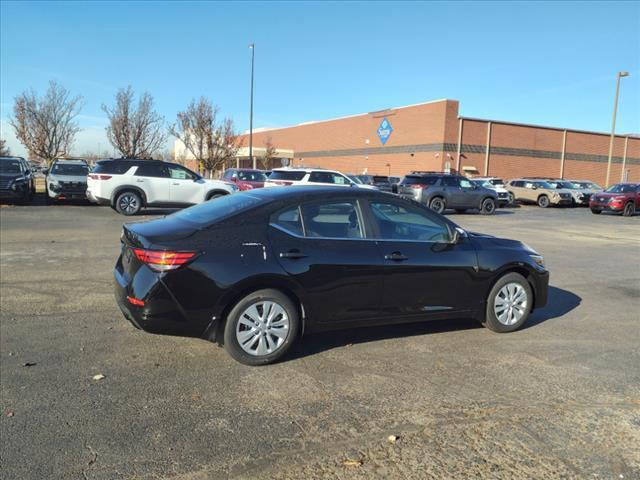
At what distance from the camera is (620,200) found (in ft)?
82.2

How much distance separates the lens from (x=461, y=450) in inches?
128

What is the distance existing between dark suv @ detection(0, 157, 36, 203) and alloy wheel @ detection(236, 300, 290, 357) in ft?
58.2

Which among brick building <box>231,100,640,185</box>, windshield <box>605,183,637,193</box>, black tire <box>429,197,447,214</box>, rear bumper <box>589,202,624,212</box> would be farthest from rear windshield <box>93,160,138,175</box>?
brick building <box>231,100,640,185</box>

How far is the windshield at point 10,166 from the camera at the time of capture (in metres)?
19.3

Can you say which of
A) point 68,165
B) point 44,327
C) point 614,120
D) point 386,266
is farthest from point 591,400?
point 614,120

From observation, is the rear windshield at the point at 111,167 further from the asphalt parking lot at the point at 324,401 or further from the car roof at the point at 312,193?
the car roof at the point at 312,193

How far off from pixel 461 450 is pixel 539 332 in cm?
298

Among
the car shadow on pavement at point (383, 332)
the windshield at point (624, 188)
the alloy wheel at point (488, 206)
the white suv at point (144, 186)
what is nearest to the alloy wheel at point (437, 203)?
the alloy wheel at point (488, 206)

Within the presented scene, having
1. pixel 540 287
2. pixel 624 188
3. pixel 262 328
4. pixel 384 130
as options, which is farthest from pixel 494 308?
pixel 384 130

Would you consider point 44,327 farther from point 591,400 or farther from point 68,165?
point 68,165

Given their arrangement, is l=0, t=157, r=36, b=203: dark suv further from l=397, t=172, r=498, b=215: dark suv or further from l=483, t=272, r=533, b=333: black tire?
l=483, t=272, r=533, b=333: black tire

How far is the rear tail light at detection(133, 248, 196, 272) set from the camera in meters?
4.18

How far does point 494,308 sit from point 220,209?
3.06m

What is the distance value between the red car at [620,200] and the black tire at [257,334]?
83.1 feet
